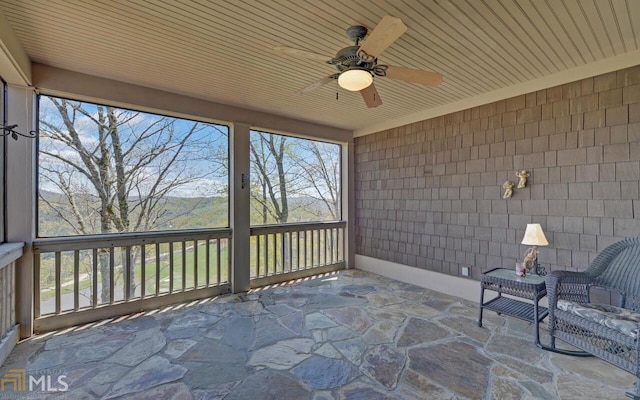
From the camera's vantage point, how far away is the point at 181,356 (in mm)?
2557

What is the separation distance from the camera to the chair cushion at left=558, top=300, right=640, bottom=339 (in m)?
2.02

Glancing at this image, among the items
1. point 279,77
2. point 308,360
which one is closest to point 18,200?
point 279,77

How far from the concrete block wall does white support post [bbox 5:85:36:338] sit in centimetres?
A: 478

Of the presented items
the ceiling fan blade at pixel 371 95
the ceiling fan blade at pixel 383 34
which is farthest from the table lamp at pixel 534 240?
the ceiling fan blade at pixel 383 34

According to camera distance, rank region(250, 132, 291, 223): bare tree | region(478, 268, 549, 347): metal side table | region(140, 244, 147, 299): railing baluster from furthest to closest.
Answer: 1. region(250, 132, 291, 223): bare tree
2. region(140, 244, 147, 299): railing baluster
3. region(478, 268, 549, 347): metal side table

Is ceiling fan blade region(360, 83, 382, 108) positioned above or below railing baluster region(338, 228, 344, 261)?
above

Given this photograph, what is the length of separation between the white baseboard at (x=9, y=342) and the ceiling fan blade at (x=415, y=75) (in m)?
4.07

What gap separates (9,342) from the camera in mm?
2574

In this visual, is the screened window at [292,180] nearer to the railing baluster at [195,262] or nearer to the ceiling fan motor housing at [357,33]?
the railing baluster at [195,262]

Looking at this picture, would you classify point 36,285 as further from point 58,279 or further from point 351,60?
point 351,60

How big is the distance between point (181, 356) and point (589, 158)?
4.56m

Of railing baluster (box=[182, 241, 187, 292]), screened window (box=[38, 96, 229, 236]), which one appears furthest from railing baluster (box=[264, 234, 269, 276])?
railing baluster (box=[182, 241, 187, 292])

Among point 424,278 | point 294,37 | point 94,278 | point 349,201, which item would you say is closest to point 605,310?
point 424,278

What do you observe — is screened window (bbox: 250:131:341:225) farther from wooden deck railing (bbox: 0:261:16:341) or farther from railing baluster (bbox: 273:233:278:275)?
wooden deck railing (bbox: 0:261:16:341)
